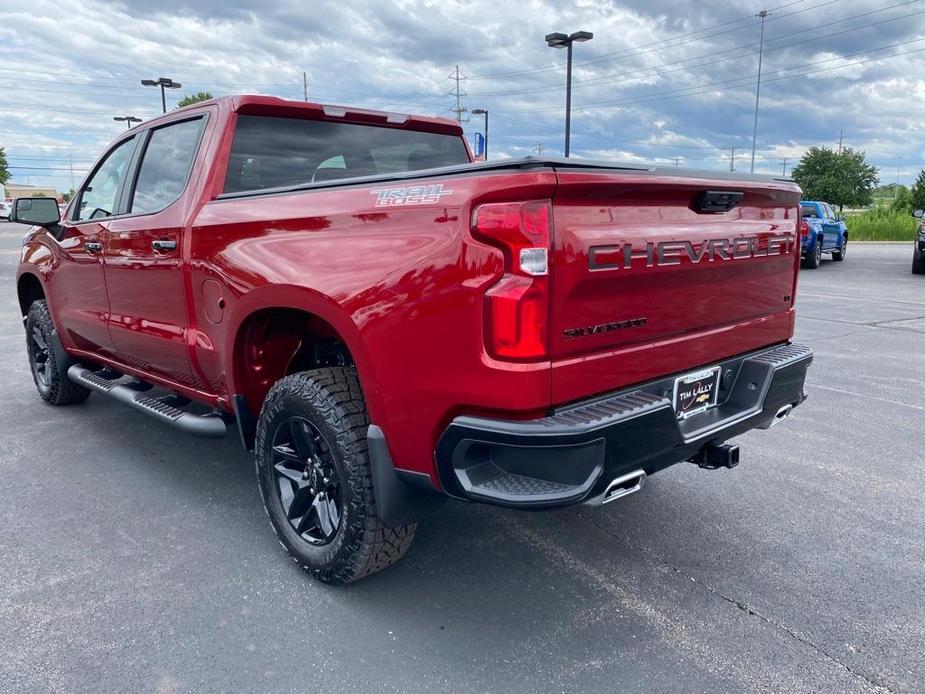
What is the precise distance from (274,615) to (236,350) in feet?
3.65

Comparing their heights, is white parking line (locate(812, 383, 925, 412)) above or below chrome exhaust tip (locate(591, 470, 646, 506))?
below

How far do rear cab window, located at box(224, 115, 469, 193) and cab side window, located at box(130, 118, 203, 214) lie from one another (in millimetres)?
285

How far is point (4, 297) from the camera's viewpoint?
1165 centimetres

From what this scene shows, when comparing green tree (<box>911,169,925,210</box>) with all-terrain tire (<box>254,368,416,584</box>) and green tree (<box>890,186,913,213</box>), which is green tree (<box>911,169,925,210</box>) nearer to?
green tree (<box>890,186,913,213</box>)

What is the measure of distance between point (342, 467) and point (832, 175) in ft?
214

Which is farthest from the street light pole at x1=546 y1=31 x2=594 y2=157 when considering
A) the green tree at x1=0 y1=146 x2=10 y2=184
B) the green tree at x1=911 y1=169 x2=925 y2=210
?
the green tree at x1=0 y1=146 x2=10 y2=184

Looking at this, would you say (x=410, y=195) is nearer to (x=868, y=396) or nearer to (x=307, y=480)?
(x=307, y=480)

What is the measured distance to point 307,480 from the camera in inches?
114

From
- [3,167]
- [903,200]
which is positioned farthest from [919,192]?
[3,167]

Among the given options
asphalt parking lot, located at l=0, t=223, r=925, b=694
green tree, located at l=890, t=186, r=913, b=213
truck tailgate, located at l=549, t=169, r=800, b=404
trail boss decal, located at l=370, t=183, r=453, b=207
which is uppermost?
green tree, located at l=890, t=186, r=913, b=213

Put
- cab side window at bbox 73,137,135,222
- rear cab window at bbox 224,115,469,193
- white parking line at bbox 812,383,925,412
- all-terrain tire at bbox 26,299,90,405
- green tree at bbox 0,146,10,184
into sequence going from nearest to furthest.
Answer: rear cab window at bbox 224,115,469,193 → cab side window at bbox 73,137,135,222 → all-terrain tire at bbox 26,299,90,405 → white parking line at bbox 812,383,925,412 → green tree at bbox 0,146,10,184

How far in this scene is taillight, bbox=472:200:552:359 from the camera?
81.4 inches

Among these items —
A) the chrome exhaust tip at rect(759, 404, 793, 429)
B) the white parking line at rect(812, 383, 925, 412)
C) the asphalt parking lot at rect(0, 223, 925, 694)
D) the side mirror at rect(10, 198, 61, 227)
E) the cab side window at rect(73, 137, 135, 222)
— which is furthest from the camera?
the white parking line at rect(812, 383, 925, 412)

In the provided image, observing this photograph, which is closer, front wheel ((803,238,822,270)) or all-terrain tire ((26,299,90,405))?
all-terrain tire ((26,299,90,405))
